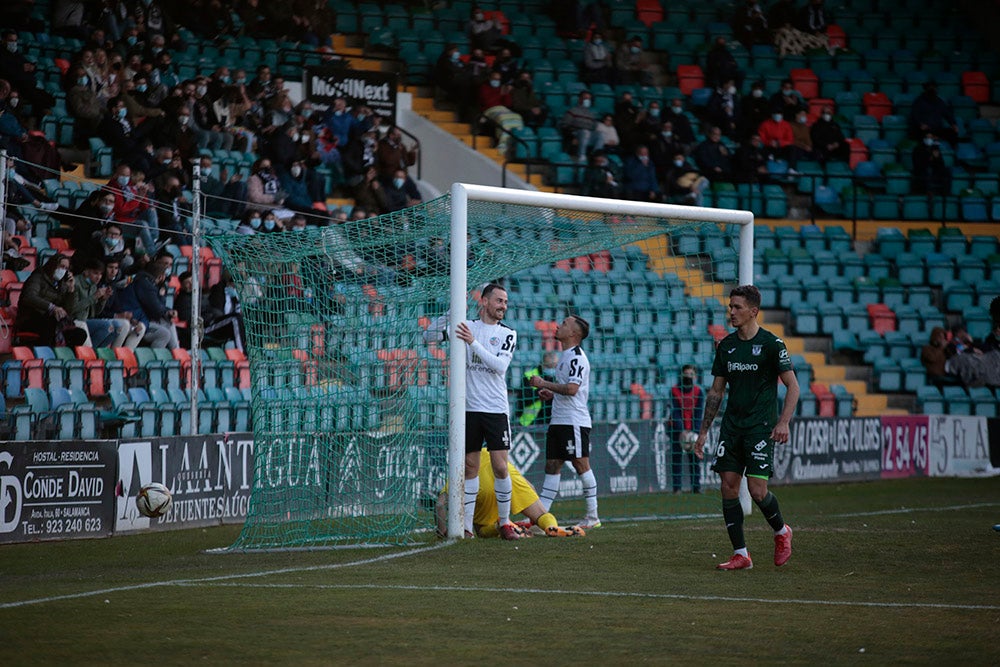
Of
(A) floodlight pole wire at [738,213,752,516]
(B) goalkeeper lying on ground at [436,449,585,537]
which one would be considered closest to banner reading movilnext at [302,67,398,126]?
(A) floodlight pole wire at [738,213,752,516]

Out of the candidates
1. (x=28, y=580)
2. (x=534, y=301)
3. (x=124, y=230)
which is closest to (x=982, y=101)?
(x=534, y=301)

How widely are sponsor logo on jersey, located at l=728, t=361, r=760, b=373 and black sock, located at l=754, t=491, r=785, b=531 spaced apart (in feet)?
2.91

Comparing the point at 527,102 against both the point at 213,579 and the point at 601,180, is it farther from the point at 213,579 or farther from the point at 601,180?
the point at 213,579

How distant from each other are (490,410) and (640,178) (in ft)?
42.5

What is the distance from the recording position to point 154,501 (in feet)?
40.8

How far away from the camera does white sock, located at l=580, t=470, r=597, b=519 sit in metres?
12.7

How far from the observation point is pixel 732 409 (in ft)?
32.5

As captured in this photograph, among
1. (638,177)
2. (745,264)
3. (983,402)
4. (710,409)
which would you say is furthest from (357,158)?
(710,409)

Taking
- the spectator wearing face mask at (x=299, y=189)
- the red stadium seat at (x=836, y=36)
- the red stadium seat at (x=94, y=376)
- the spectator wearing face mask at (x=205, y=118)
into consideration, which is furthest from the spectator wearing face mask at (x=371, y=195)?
the red stadium seat at (x=836, y=36)

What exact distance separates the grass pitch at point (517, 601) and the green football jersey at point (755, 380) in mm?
1077

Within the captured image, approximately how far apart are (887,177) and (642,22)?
6.44 m

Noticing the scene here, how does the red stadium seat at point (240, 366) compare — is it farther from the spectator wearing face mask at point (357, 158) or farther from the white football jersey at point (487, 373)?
the spectator wearing face mask at point (357, 158)

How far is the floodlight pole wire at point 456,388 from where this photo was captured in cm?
1139

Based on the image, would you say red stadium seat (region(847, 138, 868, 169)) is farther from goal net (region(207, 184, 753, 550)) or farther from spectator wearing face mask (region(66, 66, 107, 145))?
spectator wearing face mask (region(66, 66, 107, 145))
